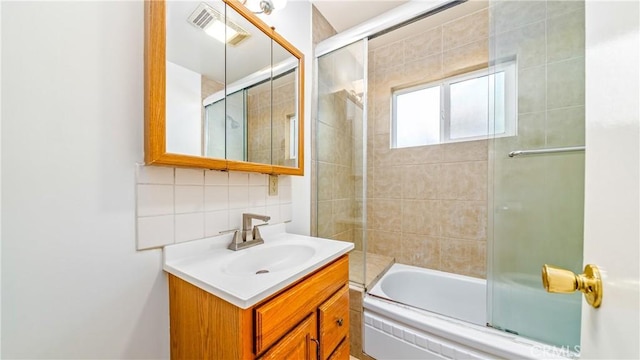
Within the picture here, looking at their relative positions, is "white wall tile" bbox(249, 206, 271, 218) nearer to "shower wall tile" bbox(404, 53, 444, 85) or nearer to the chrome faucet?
the chrome faucet

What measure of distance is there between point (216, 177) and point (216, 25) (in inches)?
25.0

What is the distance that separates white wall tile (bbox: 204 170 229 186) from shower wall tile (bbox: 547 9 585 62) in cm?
179

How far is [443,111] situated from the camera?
1.92 m

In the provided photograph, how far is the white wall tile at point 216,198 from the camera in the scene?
94 cm

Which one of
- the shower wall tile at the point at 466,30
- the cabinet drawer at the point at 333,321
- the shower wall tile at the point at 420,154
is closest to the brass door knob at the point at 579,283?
the cabinet drawer at the point at 333,321

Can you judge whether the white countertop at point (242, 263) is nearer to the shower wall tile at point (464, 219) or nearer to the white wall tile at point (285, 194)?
the white wall tile at point (285, 194)

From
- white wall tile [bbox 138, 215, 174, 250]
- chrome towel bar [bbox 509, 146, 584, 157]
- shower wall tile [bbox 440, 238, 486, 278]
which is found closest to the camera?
white wall tile [bbox 138, 215, 174, 250]

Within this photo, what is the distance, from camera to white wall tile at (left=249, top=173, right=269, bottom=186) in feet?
3.73

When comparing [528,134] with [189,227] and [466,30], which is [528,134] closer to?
[466,30]

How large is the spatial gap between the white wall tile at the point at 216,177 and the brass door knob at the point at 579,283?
3.33 ft

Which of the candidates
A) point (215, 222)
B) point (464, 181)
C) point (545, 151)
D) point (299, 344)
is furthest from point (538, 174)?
point (215, 222)

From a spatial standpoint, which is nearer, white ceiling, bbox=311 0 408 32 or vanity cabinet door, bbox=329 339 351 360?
vanity cabinet door, bbox=329 339 351 360

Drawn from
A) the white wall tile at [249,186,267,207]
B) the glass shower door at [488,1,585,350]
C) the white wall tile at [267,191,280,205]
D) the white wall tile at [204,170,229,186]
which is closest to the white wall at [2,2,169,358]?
the white wall tile at [204,170,229,186]

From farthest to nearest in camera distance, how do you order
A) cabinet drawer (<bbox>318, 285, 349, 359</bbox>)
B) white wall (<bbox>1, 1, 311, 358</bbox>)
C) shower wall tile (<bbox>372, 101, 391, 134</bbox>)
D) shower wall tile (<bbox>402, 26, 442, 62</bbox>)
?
shower wall tile (<bbox>372, 101, 391, 134</bbox>)
shower wall tile (<bbox>402, 26, 442, 62</bbox>)
cabinet drawer (<bbox>318, 285, 349, 359</bbox>)
white wall (<bbox>1, 1, 311, 358</bbox>)
